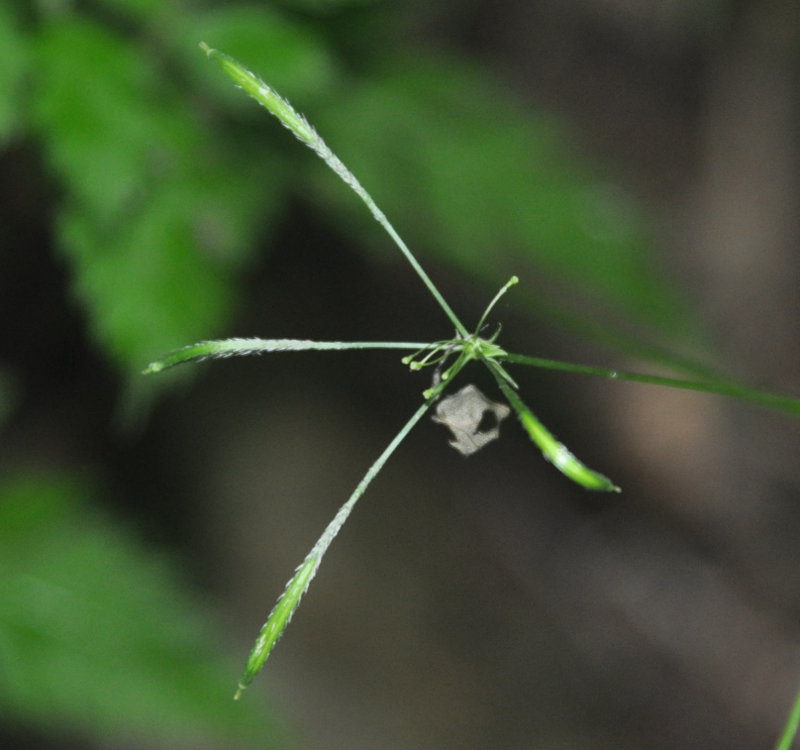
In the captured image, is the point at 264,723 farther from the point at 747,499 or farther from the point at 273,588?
the point at 747,499

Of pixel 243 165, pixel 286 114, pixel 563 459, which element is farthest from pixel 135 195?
pixel 563 459

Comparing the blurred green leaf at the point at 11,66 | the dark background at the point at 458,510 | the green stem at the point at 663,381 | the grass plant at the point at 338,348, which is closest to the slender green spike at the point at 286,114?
the grass plant at the point at 338,348

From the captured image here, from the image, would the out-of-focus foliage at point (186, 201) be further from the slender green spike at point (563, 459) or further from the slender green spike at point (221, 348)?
the slender green spike at point (563, 459)

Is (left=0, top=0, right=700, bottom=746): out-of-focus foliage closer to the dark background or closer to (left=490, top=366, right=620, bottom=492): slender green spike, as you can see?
the dark background

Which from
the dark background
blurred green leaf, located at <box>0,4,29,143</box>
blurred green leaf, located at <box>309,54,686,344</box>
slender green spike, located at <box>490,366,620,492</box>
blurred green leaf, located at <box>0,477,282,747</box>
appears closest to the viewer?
slender green spike, located at <box>490,366,620,492</box>

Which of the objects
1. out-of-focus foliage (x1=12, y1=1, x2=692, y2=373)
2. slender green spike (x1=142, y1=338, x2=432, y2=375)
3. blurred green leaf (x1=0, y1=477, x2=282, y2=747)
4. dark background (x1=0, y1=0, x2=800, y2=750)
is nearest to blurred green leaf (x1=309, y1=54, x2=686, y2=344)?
out-of-focus foliage (x1=12, y1=1, x2=692, y2=373)
